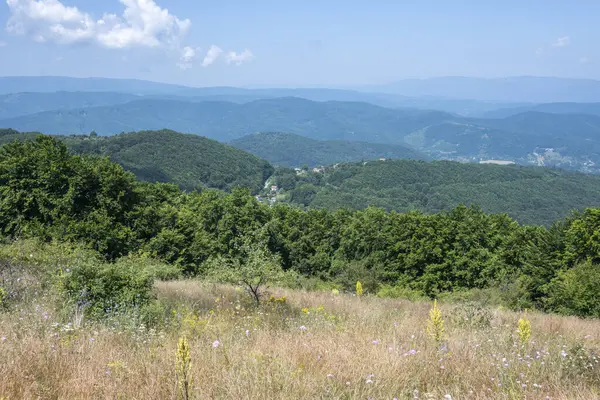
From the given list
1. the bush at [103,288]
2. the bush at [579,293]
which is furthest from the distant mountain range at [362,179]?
the bush at [103,288]

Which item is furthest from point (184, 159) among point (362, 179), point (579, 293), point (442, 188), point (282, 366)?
point (282, 366)

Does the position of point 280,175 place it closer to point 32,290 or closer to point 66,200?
point 66,200

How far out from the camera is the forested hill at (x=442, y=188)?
102625 mm

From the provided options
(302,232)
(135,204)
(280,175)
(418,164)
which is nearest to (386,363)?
(135,204)

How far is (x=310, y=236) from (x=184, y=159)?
99.0 metres

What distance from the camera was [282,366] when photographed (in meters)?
3.04

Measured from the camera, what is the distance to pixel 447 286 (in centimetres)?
2662

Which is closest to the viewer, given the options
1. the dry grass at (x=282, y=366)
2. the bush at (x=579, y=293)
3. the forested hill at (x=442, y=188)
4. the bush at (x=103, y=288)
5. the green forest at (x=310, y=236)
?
the dry grass at (x=282, y=366)

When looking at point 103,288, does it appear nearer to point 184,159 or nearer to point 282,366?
point 282,366

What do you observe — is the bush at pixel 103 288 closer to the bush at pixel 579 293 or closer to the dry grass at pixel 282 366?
the dry grass at pixel 282 366

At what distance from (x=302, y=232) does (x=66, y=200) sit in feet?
57.5

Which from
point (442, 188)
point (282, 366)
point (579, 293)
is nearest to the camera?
point (282, 366)

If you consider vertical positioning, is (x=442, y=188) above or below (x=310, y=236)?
below

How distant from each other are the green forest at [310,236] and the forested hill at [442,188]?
61186 millimetres
